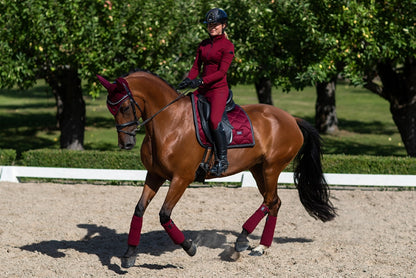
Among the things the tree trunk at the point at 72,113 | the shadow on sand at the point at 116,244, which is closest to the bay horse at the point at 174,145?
the shadow on sand at the point at 116,244

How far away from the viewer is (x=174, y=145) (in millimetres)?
6922

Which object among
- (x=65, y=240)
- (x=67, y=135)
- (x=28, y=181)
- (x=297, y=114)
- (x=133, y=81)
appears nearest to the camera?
(x=133, y=81)

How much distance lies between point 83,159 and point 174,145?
24.0ft

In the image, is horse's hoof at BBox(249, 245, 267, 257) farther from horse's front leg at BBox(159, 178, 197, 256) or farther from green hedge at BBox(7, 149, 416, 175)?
green hedge at BBox(7, 149, 416, 175)

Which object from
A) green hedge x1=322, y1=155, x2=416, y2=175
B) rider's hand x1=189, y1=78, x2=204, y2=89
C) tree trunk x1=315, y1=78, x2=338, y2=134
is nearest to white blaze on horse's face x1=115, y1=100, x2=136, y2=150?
rider's hand x1=189, y1=78, x2=204, y2=89

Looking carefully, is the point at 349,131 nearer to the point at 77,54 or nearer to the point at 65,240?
the point at 77,54

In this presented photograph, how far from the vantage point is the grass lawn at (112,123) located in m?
21.3

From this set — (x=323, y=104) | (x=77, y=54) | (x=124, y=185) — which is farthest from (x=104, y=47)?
(x=323, y=104)

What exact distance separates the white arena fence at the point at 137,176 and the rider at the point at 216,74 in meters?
5.33

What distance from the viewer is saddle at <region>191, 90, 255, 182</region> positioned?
713 cm

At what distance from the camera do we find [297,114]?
31281 millimetres

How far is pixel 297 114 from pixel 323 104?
24.3 ft

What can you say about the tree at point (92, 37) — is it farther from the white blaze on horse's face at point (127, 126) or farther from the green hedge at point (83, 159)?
the white blaze on horse's face at point (127, 126)

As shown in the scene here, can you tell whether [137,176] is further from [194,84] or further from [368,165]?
[194,84]
